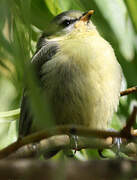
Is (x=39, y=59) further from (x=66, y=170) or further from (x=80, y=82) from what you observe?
(x=66, y=170)

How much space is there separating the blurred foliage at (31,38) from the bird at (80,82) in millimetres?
358

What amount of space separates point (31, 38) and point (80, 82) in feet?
3.51

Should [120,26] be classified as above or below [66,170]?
above

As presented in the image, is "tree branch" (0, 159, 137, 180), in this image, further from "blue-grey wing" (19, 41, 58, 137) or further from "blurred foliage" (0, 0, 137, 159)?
"blue-grey wing" (19, 41, 58, 137)

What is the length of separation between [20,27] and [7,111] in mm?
1147

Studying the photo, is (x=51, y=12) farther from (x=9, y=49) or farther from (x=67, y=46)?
(x=9, y=49)

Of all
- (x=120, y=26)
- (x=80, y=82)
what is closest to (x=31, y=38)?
(x=120, y=26)

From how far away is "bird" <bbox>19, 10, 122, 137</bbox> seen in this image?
8.82 feet

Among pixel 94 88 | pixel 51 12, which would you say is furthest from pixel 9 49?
pixel 94 88

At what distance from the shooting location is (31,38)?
5.45 feet

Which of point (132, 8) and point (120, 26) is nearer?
point (132, 8)

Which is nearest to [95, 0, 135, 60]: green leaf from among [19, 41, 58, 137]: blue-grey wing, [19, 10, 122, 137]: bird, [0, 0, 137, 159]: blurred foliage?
[0, 0, 137, 159]: blurred foliage

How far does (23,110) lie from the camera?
2523 mm

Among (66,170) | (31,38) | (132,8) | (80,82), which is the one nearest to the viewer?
(66,170)
